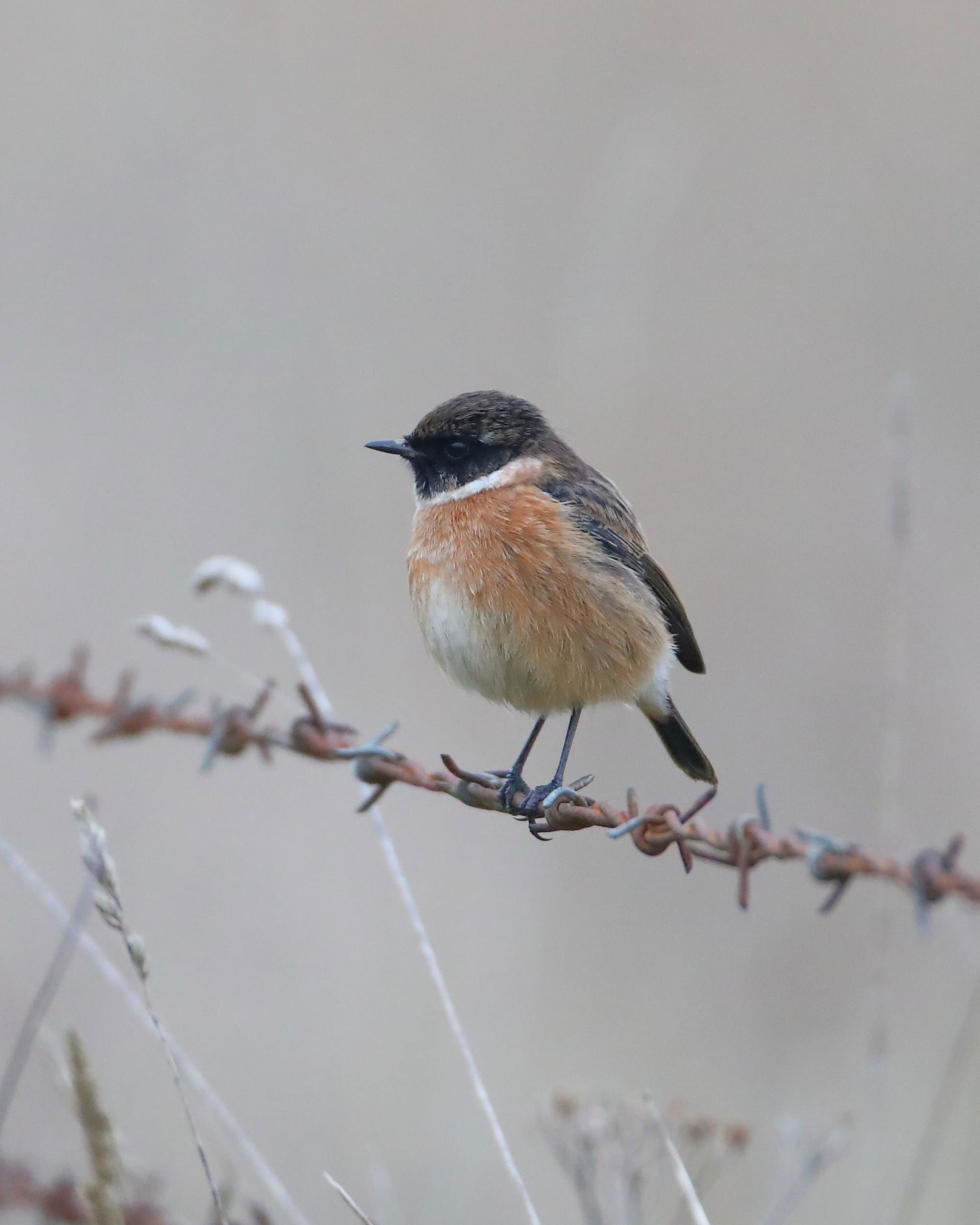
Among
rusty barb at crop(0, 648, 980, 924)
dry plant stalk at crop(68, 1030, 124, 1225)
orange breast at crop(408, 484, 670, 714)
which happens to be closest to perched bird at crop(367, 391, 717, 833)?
orange breast at crop(408, 484, 670, 714)

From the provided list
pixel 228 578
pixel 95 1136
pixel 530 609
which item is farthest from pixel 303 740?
pixel 530 609

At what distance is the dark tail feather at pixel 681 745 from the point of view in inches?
175

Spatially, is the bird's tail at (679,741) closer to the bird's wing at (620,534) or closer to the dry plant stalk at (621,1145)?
the bird's wing at (620,534)

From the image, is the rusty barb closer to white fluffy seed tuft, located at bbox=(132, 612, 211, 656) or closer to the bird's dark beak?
white fluffy seed tuft, located at bbox=(132, 612, 211, 656)

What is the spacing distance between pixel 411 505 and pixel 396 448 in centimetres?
273

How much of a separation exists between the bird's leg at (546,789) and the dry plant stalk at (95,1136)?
1.25 m

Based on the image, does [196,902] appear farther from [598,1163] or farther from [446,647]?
[598,1163]

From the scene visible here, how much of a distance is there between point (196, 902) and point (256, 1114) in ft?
2.92

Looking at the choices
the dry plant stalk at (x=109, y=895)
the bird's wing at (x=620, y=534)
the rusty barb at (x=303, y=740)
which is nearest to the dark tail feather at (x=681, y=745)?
the bird's wing at (x=620, y=534)

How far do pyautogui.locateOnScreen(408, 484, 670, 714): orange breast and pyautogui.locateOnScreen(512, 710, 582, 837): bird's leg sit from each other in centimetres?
16

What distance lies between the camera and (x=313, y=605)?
21.6 feet

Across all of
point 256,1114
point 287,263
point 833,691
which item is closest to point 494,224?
point 287,263

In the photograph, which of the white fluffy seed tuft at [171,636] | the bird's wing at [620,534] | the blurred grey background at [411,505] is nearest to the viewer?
the white fluffy seed tuft at [171,636]

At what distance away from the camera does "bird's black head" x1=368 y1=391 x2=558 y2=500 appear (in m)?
4.31
